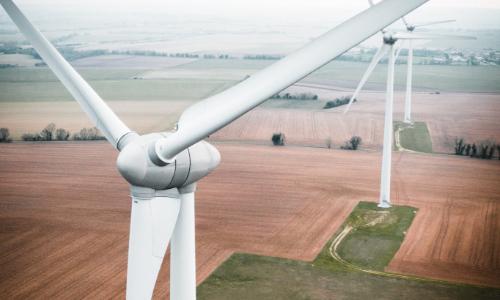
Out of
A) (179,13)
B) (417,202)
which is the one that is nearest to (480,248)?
(417,202)

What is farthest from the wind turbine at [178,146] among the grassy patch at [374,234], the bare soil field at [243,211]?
the grassy patch at [374,234]

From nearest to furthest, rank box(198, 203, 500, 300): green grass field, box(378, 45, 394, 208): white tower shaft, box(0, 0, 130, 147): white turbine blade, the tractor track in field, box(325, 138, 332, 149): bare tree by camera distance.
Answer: box(0, 0, 130, 147): white turbine blade → box(198, 203, 500, 300): green grass field → the tractor track in field → box(378, 45, 394, 208): white tower shaft → box(325, 138, 332, 149): bare tree

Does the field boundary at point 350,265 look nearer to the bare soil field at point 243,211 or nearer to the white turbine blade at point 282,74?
the bare soil field at point 243,211

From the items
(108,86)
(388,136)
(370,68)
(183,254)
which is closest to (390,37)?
(370,68)

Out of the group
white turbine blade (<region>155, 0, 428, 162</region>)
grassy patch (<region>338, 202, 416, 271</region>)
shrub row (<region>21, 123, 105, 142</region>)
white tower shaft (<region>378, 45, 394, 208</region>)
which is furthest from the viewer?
shrub row (<region>21, 123, 105, 142</region>)

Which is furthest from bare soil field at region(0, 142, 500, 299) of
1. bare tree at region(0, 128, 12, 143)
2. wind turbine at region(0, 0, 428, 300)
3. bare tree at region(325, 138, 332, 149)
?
wind turbine at region(0, 0, 428, 300)

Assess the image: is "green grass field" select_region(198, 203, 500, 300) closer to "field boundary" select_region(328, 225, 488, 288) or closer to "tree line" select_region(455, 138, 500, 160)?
"field boundary" select_region(328, 225, 488, 288)
